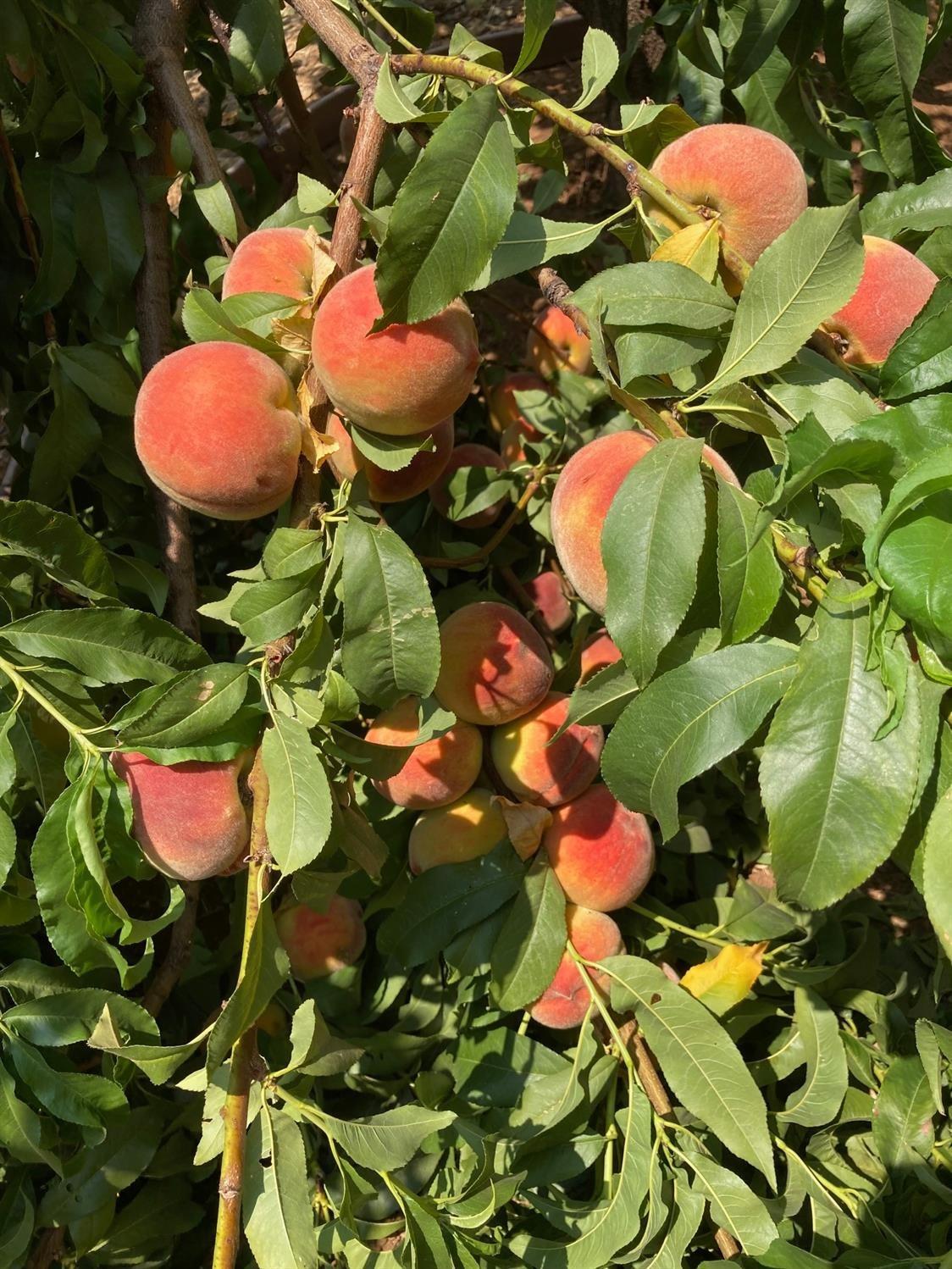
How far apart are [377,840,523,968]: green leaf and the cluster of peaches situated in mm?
41

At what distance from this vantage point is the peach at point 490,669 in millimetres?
1211

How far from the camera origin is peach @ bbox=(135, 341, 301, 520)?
0.92m

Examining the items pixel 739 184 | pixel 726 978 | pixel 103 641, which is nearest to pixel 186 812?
pixel 103 641

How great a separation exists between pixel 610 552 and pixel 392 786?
1.93 feet

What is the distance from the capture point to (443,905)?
1.20 metres

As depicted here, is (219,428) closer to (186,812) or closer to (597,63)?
(186,812)

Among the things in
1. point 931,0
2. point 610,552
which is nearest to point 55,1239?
point 610,552

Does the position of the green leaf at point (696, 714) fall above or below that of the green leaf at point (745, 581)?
below

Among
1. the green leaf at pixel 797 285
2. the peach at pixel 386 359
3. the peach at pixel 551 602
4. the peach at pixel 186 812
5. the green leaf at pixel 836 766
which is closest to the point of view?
the green leaf at pixel 836 766

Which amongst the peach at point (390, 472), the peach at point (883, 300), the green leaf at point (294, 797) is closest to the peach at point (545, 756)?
the peach at point (390, 472)

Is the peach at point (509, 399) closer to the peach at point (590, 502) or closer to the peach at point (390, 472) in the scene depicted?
the peach at point (390, 472)

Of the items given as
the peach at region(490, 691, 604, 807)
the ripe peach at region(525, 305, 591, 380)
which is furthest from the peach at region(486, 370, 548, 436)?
the peach at region(490, 691, 604, 807)

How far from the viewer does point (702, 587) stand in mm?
765

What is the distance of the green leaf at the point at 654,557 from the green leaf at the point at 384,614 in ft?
0.70
